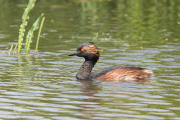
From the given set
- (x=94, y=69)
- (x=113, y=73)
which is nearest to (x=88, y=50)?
(x=113, y=73)

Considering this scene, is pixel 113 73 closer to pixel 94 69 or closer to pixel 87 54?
pixel 87 54

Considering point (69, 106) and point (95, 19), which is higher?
point (95, 19)

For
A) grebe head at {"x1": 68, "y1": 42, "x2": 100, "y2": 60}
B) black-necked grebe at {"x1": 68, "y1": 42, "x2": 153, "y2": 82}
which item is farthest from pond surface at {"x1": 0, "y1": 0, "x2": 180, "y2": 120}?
grebe head at {"x1": 68, "y1": 42, "x2": 100, "y2": 60}

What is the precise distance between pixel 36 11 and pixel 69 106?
23.8 m

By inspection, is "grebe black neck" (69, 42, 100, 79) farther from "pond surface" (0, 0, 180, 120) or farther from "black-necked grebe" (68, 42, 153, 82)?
"pond surface" (0, 0, 180, 120)

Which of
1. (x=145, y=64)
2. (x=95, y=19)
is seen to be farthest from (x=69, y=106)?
(x=95, y=19)

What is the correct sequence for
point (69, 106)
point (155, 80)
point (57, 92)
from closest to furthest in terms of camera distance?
point (69, 106)
point (57, 92)
point (155, 80)

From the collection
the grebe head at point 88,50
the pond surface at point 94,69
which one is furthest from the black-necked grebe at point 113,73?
the pond surface at point 94,69

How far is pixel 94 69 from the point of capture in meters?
13.9

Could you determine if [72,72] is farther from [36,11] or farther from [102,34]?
[36,11]

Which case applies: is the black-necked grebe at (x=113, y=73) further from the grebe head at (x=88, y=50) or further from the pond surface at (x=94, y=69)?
the pond surface at (x=94, y=69)

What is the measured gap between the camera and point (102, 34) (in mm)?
21156

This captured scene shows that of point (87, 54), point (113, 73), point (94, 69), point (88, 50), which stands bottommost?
point (94, 69)

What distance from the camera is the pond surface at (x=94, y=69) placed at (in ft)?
29.2
